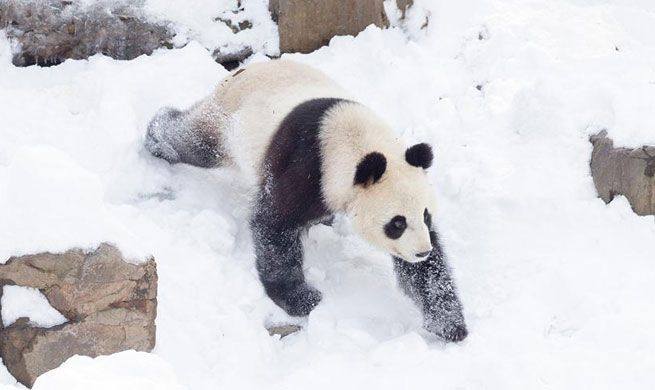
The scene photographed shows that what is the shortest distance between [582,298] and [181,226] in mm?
2533

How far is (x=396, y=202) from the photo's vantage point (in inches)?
195

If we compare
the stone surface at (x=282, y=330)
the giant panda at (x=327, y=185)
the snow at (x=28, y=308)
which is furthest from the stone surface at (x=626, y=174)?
the snow at (x=28, y=308)

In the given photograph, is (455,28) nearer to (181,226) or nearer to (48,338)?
(181,226)

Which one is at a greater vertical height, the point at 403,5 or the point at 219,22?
the point at 403,5

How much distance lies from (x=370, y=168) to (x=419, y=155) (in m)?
0.34

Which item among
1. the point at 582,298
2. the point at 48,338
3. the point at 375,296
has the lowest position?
the point at 375,296

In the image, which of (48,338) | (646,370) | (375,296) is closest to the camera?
(48,338)

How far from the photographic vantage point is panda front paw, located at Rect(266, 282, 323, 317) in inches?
210

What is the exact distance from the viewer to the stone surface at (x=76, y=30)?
7.06 metres

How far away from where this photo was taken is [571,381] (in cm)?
457

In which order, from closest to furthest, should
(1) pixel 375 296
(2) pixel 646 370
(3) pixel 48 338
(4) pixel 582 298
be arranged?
(3) pixel 48 338
(2) pixel 646 370
(4) pixel 582 298
(1) pixel 375 296

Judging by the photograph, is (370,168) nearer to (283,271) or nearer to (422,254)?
(422,254)

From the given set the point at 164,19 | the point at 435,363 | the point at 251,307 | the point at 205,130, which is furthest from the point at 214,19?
the point at 435,363

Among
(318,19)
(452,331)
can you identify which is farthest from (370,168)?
(318,19)
